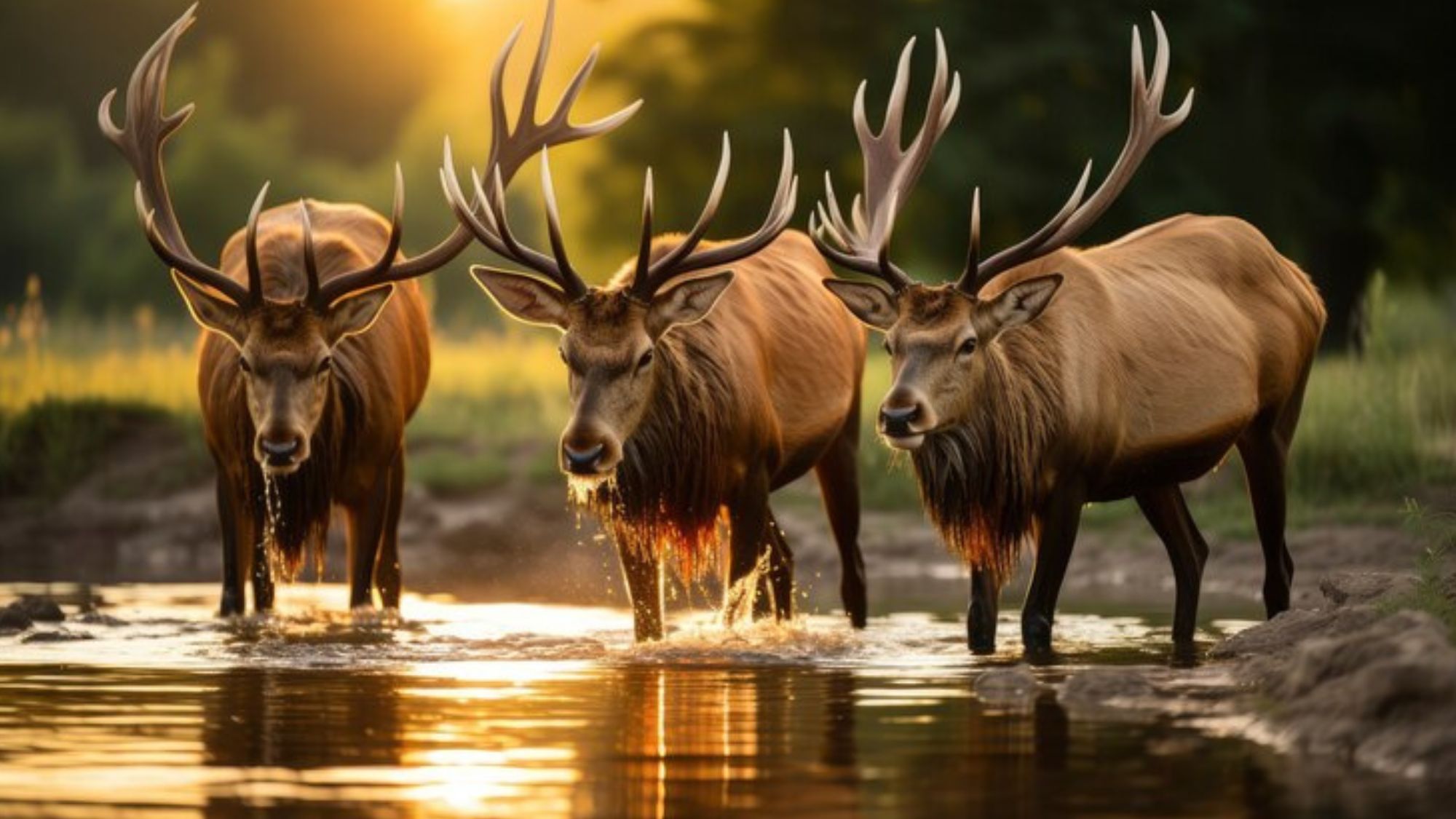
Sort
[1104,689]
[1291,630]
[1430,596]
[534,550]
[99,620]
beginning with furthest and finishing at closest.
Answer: [534,550] → [99,620] → [1291,630] → [1430,596] → [1104,689]

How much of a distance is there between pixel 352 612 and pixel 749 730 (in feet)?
16.5

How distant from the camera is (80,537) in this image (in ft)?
64.8

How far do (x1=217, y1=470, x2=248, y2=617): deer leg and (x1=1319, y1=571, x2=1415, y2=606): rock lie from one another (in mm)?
5097

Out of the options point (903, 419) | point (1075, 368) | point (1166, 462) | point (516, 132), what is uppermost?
point (516, 132)

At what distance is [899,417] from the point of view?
11414mm

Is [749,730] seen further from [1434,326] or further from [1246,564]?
[1434,326]

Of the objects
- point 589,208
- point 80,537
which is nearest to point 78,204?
point 589,208

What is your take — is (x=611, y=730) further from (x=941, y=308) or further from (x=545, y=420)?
(x=545, y=420)

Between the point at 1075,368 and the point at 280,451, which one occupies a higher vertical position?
the point at 1075,368

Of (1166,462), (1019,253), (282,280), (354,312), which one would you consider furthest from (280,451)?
(1166,462)

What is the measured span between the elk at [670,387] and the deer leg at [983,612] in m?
0.98

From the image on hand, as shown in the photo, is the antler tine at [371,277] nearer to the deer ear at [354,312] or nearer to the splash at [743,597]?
the deer ear at [354,312]

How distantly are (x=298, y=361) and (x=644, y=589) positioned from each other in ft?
6.38

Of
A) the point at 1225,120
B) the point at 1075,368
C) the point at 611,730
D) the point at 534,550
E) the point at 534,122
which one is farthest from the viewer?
the point at 1225,120
